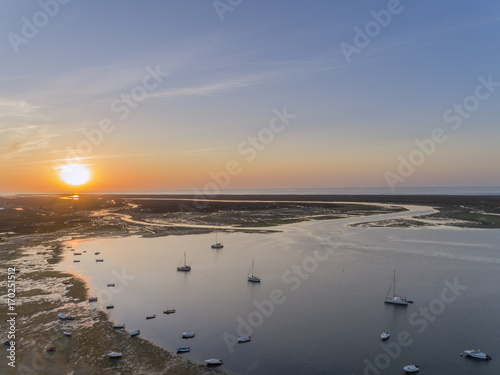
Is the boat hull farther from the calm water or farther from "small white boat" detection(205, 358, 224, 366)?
"small white boat" detection(205, 358, 224, 366)

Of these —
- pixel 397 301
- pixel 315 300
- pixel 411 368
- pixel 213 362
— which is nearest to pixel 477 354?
pixel 411 368

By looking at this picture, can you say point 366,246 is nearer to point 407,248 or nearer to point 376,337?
point 407,248

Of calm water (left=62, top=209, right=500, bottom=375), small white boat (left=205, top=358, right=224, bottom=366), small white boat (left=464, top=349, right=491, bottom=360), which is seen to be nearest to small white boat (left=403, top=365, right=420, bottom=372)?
calm water (left=62, top=209, right=500, bottom=375)

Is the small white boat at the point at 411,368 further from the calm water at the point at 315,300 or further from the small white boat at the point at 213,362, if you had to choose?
the small white boat at the point at 213,362

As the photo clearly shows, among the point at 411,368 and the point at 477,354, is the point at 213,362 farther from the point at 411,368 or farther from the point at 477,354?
the point at 477,354

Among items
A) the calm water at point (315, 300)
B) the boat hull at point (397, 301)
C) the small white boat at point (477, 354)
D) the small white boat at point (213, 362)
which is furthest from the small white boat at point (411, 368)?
the small white boat at point (213, 362)

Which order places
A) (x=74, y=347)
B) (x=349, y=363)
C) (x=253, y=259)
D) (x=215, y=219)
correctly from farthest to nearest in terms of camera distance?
(x=215, y=219) < (x=253, y=259) < (x=74, y=347) < (x=349, y=363)

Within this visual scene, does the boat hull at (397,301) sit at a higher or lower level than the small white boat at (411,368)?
higher

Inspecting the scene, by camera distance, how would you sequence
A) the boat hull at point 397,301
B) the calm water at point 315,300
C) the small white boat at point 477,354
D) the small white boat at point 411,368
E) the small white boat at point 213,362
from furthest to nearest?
the boat hull at point 397,301
the calm water at point 315,300
the small white boat at point 477,354
the small white boat at point 213,362
the small white boat at point 411,368

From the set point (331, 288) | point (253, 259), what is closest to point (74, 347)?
point (331, 288)
